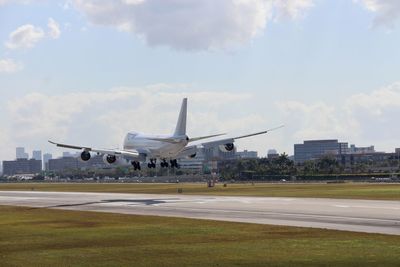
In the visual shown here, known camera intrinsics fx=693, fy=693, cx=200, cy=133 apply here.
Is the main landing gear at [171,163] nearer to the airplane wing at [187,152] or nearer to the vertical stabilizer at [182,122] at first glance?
the airplane wing at [187,152]

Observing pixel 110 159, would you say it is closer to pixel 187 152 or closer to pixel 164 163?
pixel 164 163

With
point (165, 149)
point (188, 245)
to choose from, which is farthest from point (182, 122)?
point (188, 245)

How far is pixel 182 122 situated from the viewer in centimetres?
11025

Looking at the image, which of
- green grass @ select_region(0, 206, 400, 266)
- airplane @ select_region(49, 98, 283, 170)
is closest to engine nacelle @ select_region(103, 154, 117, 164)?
airplane @ select_region(49, 98, 283, 170)

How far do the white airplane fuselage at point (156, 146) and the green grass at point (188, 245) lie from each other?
6144cm

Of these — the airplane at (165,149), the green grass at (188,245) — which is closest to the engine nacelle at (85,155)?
the airplane at (165,149)

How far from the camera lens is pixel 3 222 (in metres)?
49.2

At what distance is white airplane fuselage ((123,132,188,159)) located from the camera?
107 metres

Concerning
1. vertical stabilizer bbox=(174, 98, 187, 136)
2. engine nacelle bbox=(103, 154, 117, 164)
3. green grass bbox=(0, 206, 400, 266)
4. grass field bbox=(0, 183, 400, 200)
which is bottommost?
green grass bbox=(0, 206, 400, 266)

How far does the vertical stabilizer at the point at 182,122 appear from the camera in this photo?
10969 centimetres

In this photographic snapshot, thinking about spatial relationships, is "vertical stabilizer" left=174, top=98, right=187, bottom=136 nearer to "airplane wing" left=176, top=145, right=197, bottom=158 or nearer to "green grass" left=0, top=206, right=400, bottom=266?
"airplane wing" left=176, top=145, right=197, bottom=158

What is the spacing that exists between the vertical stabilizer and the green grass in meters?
64.5

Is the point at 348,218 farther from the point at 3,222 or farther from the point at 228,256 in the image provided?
the point at 3,222

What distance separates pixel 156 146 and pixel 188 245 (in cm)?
8049
